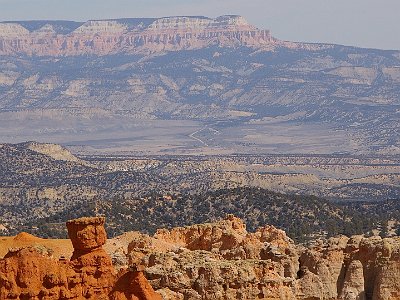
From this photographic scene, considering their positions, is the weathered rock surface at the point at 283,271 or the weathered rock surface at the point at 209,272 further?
the weathered rock surface at the point at 283,271

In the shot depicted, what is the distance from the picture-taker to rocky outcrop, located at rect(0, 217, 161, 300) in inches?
1273

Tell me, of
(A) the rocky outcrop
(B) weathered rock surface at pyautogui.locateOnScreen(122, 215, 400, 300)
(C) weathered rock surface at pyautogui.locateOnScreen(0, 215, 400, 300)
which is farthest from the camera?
(B) weathered rock surface at pyautogui.locateOnScreen(122, 215, 400, 300)

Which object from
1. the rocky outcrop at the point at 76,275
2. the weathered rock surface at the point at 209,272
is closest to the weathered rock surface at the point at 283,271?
the weathered rock surface at the point at 209,272

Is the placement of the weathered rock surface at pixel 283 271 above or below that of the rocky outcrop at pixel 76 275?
below

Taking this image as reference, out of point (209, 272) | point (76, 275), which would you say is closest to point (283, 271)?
point (209, 272)

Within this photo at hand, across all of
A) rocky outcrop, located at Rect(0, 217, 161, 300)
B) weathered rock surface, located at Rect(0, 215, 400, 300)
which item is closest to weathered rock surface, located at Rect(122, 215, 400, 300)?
weathered rock surface, located at Rect(0, 215, 400, 300)

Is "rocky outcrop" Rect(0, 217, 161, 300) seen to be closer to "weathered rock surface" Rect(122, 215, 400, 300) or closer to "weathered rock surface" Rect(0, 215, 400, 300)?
"weathered rock surface" Rect(0, 215, 400, 300)

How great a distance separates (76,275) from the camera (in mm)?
33281

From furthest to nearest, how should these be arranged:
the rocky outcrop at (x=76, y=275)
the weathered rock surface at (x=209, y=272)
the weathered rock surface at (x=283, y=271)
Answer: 1. the weathered rock surface at (x=283, y=271)
2. the weathered rock surface at (x=209, y=272)
3. the rocky outcrop at (x=76, y=275)

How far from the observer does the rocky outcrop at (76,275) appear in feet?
106

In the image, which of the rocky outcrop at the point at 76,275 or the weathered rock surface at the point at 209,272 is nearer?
the rocky outcrop at the point at 76,275

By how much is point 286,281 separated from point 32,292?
10.7m

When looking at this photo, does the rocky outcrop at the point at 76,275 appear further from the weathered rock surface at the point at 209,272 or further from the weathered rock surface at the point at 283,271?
the weathered rock surface at the point at 283,271

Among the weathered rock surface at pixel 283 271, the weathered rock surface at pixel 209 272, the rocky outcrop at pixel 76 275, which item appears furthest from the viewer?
the weathered rock surface at pixel 283 271
